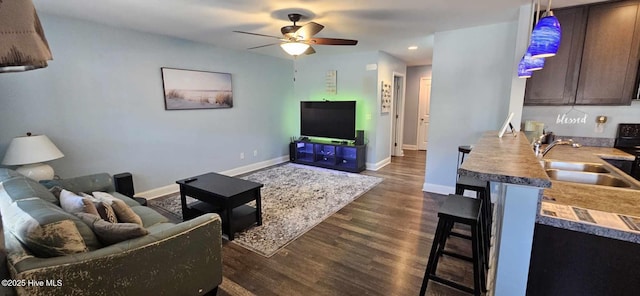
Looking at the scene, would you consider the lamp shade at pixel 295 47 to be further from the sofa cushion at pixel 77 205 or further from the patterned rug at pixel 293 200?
the sofa cushion at pixel 77 205

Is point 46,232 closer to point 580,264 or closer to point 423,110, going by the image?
point 580,264

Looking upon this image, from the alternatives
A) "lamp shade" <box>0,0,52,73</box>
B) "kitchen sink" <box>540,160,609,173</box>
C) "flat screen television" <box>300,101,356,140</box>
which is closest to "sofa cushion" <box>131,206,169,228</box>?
"lamp shade" <box>0,0,52,73</box>

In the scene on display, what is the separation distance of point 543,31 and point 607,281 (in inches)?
58.2

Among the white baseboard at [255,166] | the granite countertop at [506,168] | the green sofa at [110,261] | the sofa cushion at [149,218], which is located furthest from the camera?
the white baseboard at [255,166]

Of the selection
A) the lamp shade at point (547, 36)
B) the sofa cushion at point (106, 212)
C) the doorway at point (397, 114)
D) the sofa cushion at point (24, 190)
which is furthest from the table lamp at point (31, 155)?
the doorway at point (397, 114)

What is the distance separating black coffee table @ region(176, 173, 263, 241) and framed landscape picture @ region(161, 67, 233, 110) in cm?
165

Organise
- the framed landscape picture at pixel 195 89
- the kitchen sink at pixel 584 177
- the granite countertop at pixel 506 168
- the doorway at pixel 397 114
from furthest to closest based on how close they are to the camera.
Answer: the doorway at pixel 397 114 < the framed landscape picture at pixel 195 89 < the kitchen sink at pixel 584 177 < the granite countertop at pixel 506 168

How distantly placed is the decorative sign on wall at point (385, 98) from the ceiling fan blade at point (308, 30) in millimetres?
2889

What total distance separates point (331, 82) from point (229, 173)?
277 centimetres

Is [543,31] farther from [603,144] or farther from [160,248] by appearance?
[160,248]

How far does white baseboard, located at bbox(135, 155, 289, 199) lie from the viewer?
3887 millimetres

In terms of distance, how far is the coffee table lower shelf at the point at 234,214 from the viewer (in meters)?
2.79

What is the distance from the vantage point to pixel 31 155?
2.56 m

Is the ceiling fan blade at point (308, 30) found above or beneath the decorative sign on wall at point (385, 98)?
above
